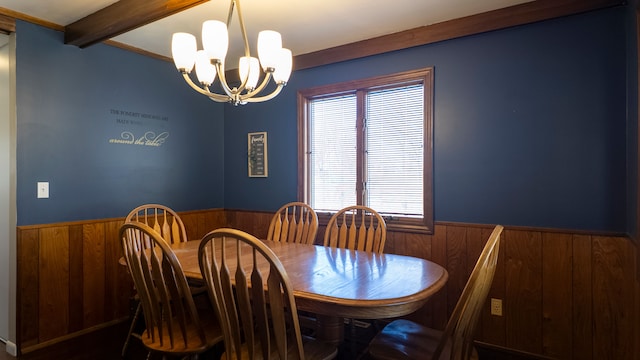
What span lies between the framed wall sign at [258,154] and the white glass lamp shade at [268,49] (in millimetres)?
1819

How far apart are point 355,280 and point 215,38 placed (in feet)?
4.28

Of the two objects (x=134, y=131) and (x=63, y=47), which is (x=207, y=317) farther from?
(x=63, y=47)

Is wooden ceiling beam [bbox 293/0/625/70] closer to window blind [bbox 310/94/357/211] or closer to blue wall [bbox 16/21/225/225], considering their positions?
window blind [bbox 310/94/357/211]

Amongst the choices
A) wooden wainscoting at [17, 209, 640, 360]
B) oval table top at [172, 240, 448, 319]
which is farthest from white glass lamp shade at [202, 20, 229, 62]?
wooden wainscoting at [17, 209, 640, 360]

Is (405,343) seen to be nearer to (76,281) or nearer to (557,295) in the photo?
(557,295)

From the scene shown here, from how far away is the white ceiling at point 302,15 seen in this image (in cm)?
232

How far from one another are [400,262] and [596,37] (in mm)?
1798

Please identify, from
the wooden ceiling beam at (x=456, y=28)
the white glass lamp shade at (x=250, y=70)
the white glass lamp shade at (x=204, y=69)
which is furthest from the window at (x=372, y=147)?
the white glass lamp shade at (x=204, y=69)

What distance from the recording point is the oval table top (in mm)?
1371

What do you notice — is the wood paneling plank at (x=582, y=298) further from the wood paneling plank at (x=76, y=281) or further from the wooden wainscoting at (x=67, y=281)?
the wood paneling plank at (x=76, y=281)

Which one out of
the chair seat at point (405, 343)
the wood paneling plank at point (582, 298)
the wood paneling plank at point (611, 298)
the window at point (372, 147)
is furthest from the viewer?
the window at point (372, 147)

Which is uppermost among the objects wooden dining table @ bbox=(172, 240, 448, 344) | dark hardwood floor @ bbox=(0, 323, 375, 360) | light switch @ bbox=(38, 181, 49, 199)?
light switch @ bbox=(38, 181, 49, 199)

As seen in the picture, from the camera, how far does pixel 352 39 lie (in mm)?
2943

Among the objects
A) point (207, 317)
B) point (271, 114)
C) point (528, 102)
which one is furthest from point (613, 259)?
point (271, 114)
